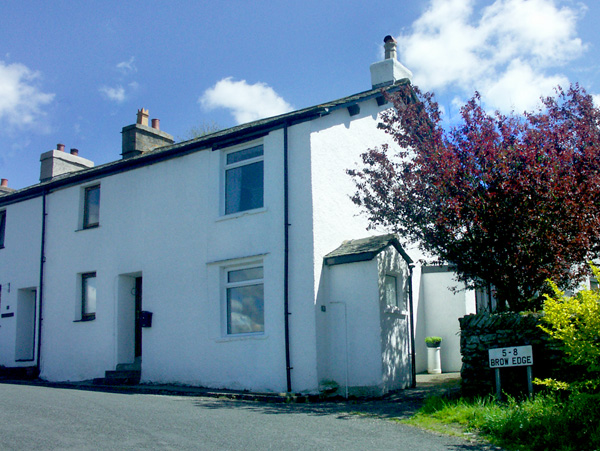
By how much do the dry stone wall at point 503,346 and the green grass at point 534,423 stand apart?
2.46 feet

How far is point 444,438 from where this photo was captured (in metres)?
8.01

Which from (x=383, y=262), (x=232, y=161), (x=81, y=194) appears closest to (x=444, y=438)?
(x=383, y=262)

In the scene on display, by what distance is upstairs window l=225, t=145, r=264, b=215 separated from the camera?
14.1 meters

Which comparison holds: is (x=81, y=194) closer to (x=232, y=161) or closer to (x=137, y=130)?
(x=137, y=130)

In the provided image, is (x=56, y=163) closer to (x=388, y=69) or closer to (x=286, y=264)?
(x=388, y=69)

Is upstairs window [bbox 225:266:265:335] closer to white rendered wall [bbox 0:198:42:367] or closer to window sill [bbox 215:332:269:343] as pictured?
window sill [bbox 215:332:269:343]

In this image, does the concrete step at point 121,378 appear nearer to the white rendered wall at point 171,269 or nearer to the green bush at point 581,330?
the white rendered wall at point 171,269

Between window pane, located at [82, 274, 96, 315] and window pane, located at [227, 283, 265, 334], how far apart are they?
4665 mm

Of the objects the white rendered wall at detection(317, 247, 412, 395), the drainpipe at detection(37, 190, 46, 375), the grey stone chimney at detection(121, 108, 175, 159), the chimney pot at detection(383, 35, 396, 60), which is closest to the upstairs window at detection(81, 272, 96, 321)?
the drainpipe at detection(37, 190, 46, 375)

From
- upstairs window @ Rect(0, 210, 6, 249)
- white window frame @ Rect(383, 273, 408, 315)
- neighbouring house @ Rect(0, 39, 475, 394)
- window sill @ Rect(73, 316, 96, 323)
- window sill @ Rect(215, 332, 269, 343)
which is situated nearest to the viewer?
neighbouring house @ Rect(0, 39, 475, 394)

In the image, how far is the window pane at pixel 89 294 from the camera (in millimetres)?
16719

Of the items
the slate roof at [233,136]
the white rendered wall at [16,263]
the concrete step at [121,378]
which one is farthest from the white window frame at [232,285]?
the white rendered wall at [16,263]

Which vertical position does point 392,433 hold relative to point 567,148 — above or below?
below

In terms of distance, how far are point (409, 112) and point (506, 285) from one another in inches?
144
